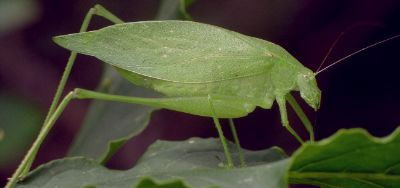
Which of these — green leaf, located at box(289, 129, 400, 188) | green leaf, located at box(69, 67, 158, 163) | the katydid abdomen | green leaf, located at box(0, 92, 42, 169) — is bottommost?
green leaf, located at box(0, 92, 42, 169)

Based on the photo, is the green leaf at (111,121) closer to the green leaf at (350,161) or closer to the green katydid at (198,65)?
the green katydid at (198,65)

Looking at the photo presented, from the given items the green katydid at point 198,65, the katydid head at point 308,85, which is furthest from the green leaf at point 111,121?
the katydid head at point 308,85

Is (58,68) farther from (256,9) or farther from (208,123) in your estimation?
(256,9)

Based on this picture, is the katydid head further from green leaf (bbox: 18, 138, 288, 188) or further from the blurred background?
the blurred background

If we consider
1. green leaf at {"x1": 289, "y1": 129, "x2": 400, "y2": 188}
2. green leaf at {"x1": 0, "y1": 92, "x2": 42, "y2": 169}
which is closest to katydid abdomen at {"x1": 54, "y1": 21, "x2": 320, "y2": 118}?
green leaf at {"x1": 289, "y1": 129, "x2": 400, "y2": 188}

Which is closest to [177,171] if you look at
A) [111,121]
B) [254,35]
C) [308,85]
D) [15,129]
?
[308,85]

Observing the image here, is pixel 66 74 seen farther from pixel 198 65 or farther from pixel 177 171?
pixel 177 171

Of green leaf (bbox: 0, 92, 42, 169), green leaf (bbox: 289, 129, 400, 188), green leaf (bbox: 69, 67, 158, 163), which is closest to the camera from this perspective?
green leaf (bbox: 289, 129, 400, 188)
